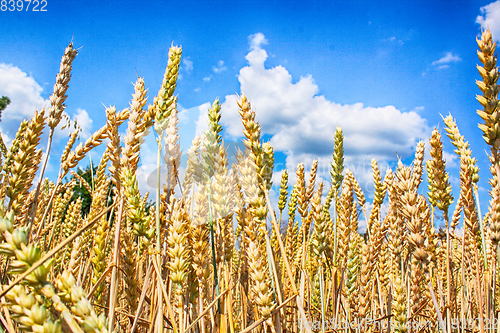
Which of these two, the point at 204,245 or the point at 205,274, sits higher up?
the point at 204,245

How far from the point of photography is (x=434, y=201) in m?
2.30

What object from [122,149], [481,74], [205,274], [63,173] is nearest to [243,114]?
[122,149]

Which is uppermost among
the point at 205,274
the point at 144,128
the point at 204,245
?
the point at 144,128

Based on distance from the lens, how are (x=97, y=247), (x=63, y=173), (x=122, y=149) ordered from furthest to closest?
(x=63, y=173) < (x=97, y=247) < (x=122, y=149)

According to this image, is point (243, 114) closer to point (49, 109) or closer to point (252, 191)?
point (252, 191)

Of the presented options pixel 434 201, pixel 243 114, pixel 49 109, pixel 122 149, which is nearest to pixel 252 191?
pixel 243 114

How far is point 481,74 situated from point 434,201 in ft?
4.51

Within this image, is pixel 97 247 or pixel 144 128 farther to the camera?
pixel 97 247

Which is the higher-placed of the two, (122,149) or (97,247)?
(122,149)

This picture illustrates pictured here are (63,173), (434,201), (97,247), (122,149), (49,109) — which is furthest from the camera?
(434,201)

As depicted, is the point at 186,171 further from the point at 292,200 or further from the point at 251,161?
the point at 292,200

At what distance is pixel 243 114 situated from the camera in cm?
121

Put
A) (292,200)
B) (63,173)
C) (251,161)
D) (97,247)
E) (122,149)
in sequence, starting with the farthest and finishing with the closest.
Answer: (292,200), (63,173), (97,247), (251,161), (122,149)

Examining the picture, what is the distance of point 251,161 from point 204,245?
0.44m
